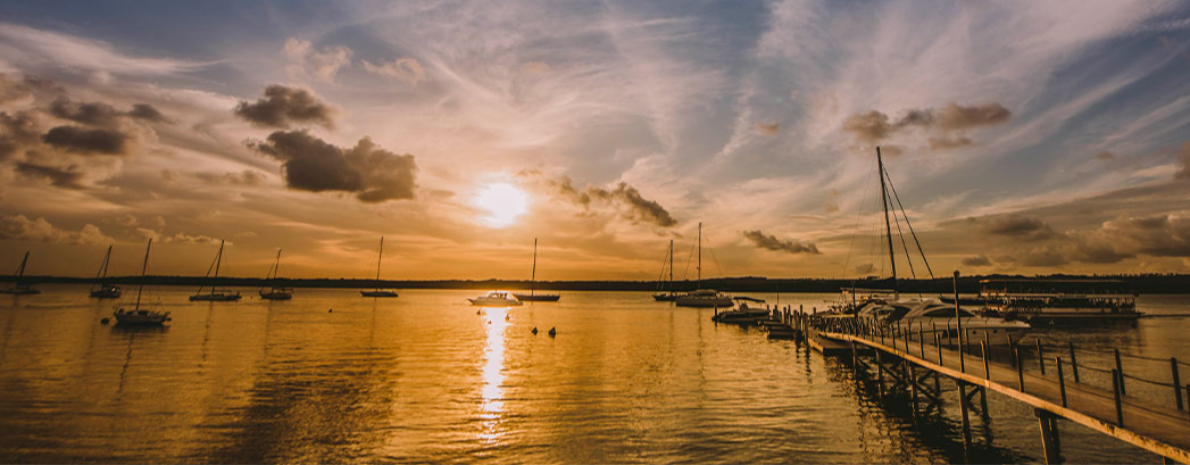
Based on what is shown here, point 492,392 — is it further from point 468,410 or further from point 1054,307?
point 1054,307

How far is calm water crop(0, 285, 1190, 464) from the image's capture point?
18.7 m

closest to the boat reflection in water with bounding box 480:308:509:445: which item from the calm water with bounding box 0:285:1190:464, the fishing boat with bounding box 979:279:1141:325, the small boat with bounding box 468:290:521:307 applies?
the calm water with bounding box 0:285:1190:464

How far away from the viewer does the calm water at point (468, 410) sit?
18.7 m

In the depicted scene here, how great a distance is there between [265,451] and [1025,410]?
97.9 feet

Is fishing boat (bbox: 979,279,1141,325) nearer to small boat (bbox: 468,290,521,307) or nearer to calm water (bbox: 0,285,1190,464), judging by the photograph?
calm water (bbox: 0,285,1190,464)

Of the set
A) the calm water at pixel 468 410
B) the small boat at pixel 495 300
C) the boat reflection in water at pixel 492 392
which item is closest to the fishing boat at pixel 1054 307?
the calm water at pixel 468 410

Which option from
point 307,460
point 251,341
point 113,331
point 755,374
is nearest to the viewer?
point 307,460

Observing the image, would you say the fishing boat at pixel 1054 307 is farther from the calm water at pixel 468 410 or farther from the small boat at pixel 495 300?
the small boat at pixel 495 300

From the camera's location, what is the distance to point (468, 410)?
25.0m

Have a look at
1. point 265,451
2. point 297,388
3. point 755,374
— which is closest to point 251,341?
point 297,388

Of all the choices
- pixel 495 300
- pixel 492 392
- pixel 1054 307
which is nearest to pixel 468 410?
pixel 492 392

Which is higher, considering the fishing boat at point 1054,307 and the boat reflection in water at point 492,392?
the fishing boat at point 1054,307

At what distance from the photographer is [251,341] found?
52469 mm

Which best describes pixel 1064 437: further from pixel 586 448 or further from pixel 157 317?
pixel 157 317
